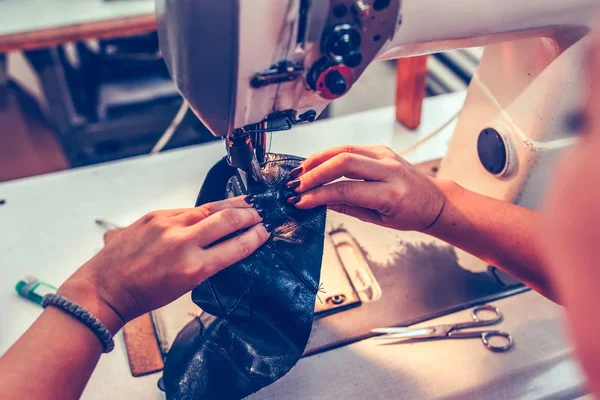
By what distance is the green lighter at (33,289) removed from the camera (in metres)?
0.87

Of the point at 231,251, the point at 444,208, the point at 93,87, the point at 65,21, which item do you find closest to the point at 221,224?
the point at 231,251

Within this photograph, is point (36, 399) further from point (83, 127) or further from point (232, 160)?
point (83, 127)

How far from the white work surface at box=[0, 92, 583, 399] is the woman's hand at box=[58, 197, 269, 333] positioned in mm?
192

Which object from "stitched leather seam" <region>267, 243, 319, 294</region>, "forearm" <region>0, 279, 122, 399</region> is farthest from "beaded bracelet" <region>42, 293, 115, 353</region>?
"stitched leather seam" <region>267, 243, 319, 294</region>

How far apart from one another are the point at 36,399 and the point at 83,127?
1.50 m

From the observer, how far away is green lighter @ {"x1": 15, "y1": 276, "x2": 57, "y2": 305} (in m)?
0.87

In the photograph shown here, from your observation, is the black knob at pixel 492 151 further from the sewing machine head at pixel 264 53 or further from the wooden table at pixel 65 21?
the wooden table at pixel 65 21

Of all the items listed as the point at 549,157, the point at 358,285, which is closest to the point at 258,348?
the point at 358,285

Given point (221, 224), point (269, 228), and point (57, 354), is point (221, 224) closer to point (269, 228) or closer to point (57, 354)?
point (269, 228)

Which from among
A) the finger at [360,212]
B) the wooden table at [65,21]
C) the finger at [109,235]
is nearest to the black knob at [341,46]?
Answer: the finger at [360,212]

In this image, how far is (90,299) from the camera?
628 millimetres

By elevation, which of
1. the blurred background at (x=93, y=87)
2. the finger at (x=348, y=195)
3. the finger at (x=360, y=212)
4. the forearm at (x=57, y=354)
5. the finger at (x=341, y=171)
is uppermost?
the finger at (x=341, y=171)

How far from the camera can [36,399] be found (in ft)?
1.89

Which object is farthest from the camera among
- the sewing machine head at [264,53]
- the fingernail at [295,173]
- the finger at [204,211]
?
the fingernail at [295,173]
